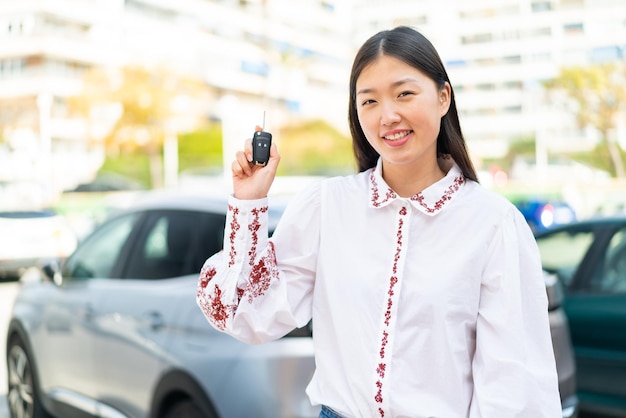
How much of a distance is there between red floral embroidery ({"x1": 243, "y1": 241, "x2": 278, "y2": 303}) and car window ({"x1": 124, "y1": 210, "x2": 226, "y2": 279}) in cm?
193

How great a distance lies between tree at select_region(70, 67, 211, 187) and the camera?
47500 millimetres

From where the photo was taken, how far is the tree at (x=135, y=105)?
47.5 m

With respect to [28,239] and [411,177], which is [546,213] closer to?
[28,239]

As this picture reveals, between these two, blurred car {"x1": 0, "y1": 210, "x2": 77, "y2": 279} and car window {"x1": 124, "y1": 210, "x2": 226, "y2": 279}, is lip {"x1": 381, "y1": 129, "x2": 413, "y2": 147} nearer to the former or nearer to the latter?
car window {"x1": 124, "y1": 210, "x2": 226, "y2": 279}

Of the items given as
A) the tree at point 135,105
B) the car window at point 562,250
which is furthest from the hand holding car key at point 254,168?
the tree at point 135,105

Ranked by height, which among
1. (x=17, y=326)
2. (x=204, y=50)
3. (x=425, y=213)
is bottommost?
(x=17, y=326)

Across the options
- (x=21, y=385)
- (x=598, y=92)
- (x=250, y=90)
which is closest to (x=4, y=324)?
(x=21, y=385)

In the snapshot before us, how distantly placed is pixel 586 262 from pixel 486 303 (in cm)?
386

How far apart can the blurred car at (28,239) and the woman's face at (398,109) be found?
13.0 metres

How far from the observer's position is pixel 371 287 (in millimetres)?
1875

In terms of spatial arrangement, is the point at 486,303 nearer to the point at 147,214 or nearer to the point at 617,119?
the point at 147,214

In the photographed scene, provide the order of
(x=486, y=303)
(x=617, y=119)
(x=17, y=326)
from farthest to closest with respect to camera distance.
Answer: (x=617, y=119), (x=17, y=326), (x=486, y=303)

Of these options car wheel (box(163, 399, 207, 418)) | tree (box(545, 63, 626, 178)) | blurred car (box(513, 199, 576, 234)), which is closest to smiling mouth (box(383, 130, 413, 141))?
car wheel (box(163, 399, 207, 418))

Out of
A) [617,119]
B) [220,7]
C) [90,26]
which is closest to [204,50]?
[220,7]
